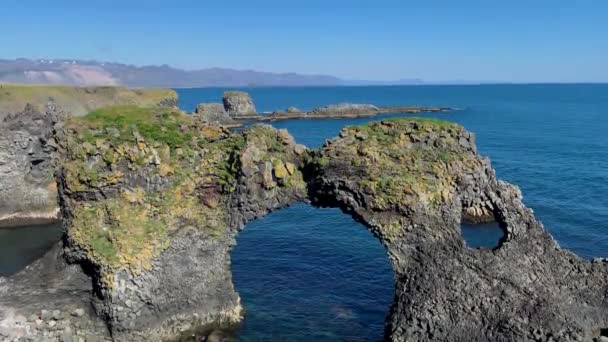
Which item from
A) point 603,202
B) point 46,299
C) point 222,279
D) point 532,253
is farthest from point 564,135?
point 46,299

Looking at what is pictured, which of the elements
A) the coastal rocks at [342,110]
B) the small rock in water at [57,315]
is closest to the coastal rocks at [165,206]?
the small rock in water at [57,315]

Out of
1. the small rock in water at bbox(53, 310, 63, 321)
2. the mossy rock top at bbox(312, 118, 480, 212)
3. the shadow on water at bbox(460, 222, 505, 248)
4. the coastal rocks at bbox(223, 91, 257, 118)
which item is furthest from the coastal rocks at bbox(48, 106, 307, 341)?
the coastal rocks at bbox(223, 91, 257, 118)

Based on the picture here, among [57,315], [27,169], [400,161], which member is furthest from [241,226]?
[27,169]

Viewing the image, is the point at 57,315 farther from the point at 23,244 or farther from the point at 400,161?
the point at 23,244

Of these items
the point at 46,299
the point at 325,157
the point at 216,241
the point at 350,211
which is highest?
the point at 325,157

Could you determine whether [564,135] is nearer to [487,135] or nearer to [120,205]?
[487,135]

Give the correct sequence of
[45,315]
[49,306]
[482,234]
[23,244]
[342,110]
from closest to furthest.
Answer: [45,315]
[49,306]
[23,244]
[482,234]
[342,110]

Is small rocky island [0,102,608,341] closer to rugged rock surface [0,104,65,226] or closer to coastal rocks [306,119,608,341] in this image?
coastal rocks [306,119,608,341]
